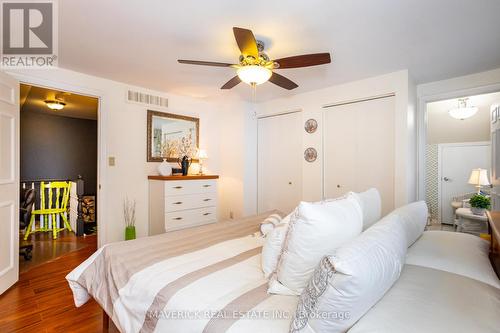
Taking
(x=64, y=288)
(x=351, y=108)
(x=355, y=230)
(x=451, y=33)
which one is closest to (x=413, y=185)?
(x=351, y=108)

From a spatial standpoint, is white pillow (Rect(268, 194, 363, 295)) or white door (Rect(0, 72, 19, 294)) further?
white door (Rect(0, 72, 19, 294))

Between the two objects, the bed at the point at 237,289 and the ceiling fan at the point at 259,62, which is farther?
the ceiling fan at the point at 259,62

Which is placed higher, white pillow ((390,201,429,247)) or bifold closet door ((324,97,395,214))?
bifold closet door ((324,97,395,214))

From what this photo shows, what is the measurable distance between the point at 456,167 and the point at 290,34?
4832 millimetres

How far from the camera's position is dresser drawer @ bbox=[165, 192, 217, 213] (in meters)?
3.24

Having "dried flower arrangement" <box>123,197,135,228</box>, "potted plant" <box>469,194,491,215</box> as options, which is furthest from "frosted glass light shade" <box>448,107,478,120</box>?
"dried flower arrangement" <box>123,197,135,228</box>

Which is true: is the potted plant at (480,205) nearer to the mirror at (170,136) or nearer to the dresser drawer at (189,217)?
the dresser drawer at (189,217)

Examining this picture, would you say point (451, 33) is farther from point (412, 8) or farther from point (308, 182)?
point (308, 182)

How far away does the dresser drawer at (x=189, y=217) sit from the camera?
127 inches

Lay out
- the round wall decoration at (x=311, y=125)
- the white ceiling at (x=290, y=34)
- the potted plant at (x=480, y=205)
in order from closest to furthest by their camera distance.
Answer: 1. the white ceiling at (x=290, y=34)
2. the potted plant at (x=480, y=205)
3. the round wall decoration at (x=311, y=125)

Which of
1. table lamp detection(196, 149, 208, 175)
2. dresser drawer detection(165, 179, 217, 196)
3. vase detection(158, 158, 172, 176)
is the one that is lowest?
dresser drawer detection(165, 179, 217, 196)

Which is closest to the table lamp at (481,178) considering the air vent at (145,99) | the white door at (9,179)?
the air vent at (145,99)

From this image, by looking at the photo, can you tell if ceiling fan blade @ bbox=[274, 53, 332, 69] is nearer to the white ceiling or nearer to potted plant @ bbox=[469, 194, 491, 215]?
the white ceiling

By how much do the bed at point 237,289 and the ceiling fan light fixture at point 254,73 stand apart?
1340mm
